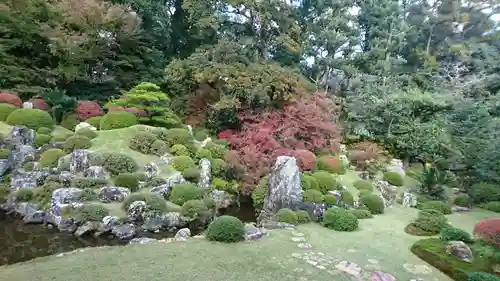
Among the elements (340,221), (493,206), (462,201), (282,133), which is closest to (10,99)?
(282,133)

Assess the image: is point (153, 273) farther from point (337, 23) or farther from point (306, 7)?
point (306, 7)

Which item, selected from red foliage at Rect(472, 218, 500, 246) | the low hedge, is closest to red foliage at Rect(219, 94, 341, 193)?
the low hedge

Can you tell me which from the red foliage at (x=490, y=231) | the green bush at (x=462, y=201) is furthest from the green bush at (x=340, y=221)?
the green bush at (x=462, y=201)

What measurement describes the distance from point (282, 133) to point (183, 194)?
5712 mm

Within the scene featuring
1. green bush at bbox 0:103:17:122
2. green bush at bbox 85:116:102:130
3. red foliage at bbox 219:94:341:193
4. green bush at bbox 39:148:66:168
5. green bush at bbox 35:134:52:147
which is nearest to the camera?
green bush at bbox 39:148:66:168

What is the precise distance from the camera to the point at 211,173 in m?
13.6

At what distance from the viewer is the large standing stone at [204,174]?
42.0 feet

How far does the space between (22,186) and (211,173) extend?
20.8 feet

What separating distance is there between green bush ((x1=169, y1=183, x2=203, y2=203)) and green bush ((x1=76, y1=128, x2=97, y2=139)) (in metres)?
4.39

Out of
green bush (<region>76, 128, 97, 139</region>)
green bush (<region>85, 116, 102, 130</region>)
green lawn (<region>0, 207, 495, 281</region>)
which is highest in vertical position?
green bush (<region>85, 116, 102, 130</region>)

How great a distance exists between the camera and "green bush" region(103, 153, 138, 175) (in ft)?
39.0

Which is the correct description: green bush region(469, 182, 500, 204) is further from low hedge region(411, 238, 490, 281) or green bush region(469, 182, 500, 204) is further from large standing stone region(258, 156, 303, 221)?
large standing stone region(258, 156, 303, 221)

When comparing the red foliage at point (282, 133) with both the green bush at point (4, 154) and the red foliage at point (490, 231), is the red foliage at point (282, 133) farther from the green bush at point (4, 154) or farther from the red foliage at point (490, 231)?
the green bush at point (4, 154)

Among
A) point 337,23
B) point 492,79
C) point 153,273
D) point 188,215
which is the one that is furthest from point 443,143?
point 153,273
